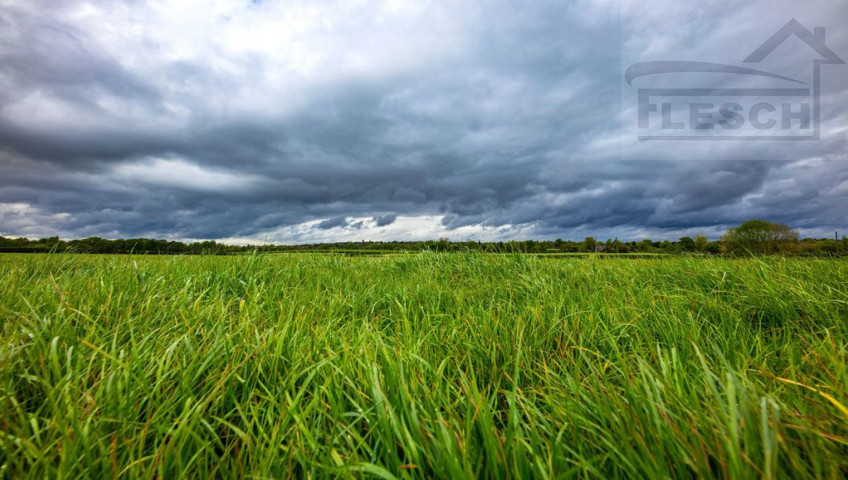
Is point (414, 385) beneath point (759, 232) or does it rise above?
beneath

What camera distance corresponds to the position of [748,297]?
431 centimetres

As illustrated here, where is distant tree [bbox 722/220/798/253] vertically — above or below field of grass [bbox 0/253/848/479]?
above

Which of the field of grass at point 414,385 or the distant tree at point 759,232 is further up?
the distant tree at point 759,232

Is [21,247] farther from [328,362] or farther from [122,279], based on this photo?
[328,362]

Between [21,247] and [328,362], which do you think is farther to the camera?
[21,247]

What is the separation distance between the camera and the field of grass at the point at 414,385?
1.38m

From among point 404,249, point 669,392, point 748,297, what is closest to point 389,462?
point 669,392

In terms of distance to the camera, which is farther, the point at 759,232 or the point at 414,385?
the point at 759,232

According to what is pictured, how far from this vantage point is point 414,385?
1959mm

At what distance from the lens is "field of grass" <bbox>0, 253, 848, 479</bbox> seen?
4.54 ft

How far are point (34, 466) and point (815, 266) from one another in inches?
408

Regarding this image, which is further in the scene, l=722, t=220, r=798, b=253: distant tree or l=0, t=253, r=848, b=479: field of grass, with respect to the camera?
l=722, t=220, r=798, b=253: distant tree

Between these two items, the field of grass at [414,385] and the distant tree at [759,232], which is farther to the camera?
the distant tree at [759,232]

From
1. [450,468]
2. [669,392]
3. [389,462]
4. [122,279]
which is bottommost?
[389,462]
